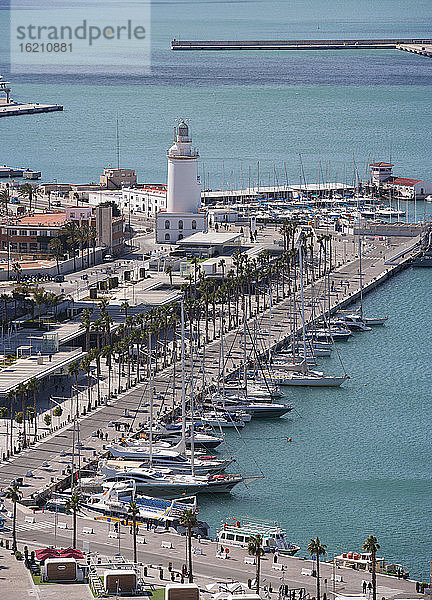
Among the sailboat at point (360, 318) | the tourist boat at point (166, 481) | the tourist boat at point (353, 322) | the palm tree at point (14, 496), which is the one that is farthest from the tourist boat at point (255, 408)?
the sailboat at point (360, 318)

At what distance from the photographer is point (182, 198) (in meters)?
74.1

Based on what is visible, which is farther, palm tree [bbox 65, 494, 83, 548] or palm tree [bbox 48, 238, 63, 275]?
palm tree [bbox 48, 238, 63, 275]

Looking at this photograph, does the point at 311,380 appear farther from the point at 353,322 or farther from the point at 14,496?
the point at 14,496

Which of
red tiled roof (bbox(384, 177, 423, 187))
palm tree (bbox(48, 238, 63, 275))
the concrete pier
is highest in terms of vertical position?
the concrete pier

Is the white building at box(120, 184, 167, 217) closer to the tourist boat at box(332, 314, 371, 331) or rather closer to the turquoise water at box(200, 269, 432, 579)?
the tourist boat at box(332, 314, 371, 331)

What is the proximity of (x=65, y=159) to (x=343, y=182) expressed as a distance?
28135 millimetres

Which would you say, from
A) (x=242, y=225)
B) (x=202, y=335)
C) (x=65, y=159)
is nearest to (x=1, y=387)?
(x=202, y=335)

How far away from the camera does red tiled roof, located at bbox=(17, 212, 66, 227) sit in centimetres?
7088

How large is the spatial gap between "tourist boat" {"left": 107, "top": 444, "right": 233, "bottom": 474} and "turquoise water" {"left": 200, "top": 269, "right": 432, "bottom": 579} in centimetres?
98

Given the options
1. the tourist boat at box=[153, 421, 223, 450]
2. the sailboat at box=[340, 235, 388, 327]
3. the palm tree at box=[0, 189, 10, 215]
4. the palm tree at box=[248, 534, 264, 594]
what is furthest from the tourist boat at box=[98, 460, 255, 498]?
the palm tree at box=[0, 189, 10, 215]

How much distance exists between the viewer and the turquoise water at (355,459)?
38.4 m

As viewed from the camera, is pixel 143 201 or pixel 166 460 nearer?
pixel 166 460

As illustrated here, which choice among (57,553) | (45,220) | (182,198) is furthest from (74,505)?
(182,198)

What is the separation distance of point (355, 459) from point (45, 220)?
3124 centimetres
